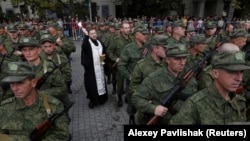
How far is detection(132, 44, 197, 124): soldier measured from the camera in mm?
3521


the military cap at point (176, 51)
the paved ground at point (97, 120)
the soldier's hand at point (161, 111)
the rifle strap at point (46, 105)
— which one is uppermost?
the military cap at point (176, 51)

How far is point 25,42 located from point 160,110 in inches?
94.8

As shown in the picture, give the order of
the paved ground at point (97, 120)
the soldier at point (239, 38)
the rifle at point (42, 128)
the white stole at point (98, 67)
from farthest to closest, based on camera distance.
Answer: the white stole at point (98, 67), the paved ground at point (97, 120), the soldier at point (239, 38), the rifle at point (42, 128)

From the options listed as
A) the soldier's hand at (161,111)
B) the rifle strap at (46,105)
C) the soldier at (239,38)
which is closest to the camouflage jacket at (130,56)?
the soldier at (239,38)

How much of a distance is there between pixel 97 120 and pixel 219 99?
14.8ft

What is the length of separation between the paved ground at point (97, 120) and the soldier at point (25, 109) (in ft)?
9.13

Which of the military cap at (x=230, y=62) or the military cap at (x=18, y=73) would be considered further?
the military cap at (x=18, y=73)

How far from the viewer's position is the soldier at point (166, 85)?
3.52 metres

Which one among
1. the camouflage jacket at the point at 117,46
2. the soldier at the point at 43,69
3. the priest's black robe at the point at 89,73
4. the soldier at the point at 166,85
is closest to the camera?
the soldier at the point at 166,85

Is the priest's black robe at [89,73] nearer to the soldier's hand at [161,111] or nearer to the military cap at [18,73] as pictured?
the military cap at [18,73]

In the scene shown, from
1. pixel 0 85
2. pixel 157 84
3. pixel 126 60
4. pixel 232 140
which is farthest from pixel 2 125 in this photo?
pixel 126 60

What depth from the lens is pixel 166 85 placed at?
3.60 meters

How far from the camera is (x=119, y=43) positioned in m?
8.31

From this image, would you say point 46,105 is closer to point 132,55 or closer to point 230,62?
point 230,62
